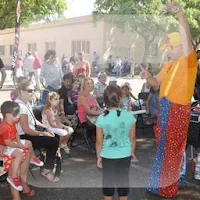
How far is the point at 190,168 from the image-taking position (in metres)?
5.51

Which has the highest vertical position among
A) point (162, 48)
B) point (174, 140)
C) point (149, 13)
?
point (149, 13)

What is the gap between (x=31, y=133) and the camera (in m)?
4.63

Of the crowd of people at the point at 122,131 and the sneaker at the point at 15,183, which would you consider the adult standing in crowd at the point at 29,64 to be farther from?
the sneaker at the point at 15,183

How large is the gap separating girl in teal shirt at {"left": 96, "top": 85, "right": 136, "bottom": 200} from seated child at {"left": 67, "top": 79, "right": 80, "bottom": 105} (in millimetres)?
3567

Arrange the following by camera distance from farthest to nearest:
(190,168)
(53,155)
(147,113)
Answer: (147,113), (190,168), (53,155)

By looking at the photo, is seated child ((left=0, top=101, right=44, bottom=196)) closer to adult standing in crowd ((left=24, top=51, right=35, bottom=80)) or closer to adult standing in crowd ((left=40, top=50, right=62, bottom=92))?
adult standing in crowd ((left=40, top=50, right=62, bottom=92))

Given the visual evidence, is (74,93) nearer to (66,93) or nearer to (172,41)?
(66,93)

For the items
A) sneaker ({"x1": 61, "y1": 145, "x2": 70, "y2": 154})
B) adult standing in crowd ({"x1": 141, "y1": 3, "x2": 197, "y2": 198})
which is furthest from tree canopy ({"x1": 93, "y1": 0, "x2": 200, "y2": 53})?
adult standing in crowd ({"x1": 141, "y1": 3, "x2": 197, "y2": 198})

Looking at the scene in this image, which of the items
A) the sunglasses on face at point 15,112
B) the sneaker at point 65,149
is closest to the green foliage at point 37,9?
the sneaker at point 65,149

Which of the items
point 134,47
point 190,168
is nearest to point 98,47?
point 134,47

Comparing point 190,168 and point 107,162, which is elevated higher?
point 107,162

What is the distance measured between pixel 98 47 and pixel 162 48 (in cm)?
2565

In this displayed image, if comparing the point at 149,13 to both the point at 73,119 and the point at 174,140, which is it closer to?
the point at 73,119

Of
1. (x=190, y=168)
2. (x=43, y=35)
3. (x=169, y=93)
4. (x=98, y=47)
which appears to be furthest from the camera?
(x=98, y=47)
